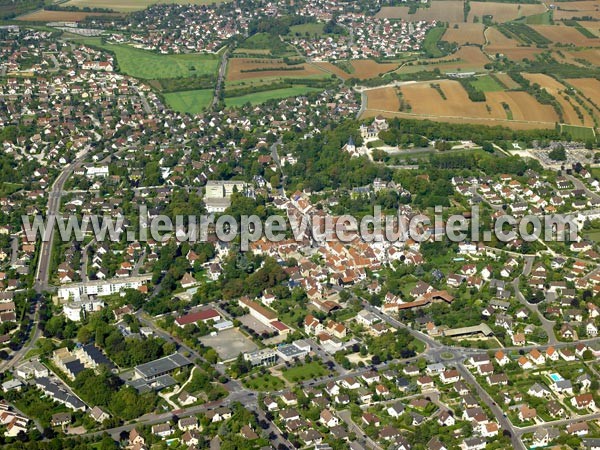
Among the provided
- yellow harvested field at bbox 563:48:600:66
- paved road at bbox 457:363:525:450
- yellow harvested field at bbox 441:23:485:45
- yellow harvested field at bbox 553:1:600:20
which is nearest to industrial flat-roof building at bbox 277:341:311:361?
paved road at bbox 457:363:525:450

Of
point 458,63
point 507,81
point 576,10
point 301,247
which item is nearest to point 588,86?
point 507,81

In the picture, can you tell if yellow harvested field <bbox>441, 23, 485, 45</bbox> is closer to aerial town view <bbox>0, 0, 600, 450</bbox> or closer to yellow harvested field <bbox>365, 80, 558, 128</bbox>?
aerial town view <bbox>0, 0, 600, 450</bbox>

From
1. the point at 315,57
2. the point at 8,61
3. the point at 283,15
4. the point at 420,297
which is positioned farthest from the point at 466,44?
the point at 420,297

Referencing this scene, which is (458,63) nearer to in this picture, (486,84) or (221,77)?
(486,84)

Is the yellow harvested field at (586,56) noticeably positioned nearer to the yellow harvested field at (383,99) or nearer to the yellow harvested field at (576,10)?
the yellow harvested field at (576,10)

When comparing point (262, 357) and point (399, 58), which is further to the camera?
point (399, 58)
